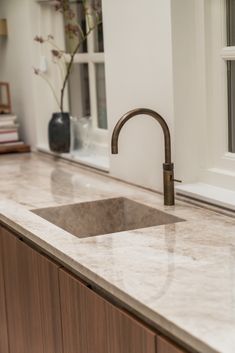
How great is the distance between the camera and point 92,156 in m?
3.28

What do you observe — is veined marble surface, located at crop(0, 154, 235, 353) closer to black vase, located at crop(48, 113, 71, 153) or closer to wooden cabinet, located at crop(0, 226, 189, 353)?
wooden cabinet, located at crop(0, 226, 189, 353)

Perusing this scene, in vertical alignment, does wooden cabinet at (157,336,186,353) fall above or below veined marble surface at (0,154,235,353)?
below

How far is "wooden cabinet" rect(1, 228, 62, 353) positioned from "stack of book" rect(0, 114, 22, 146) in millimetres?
1405

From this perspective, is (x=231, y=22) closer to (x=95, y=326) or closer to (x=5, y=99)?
(x=95, y=326)

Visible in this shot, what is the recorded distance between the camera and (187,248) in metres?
1.81

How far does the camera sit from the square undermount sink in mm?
2420

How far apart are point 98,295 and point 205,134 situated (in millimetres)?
978

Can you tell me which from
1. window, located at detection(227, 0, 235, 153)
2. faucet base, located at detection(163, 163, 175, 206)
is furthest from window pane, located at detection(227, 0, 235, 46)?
faucet base, located at detection(163, 163, 175, 206)

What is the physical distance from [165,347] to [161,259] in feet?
1.26

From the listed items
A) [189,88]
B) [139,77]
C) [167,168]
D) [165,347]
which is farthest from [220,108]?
[165,347]

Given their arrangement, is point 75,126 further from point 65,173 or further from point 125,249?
point 125,249

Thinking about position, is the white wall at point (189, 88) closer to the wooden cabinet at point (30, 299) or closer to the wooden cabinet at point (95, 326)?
the wooden cabinet at point (30, 299)

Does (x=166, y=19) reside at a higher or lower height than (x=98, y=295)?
higher

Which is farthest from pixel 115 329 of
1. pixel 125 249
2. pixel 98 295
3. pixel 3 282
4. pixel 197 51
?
pixel 197 51
